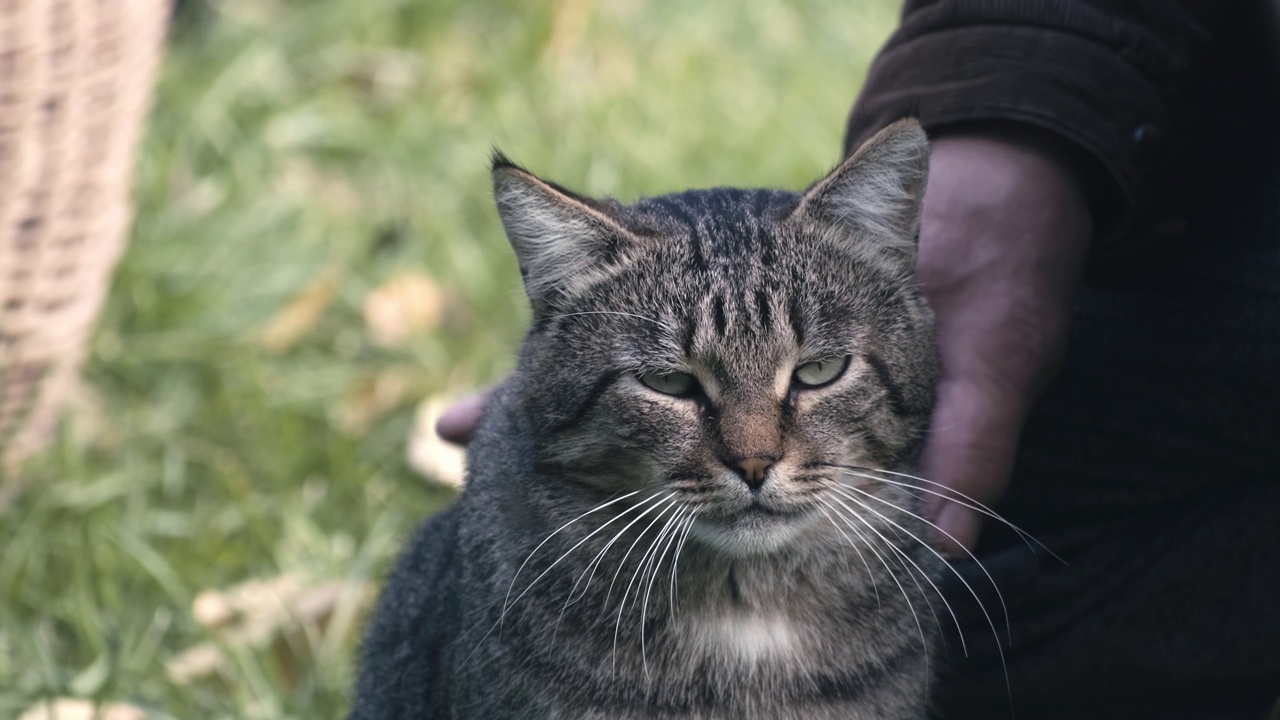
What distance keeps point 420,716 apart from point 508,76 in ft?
9.22

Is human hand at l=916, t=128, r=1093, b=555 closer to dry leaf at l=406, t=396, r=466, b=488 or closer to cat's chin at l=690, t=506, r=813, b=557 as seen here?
cat's chin at l=690, t=506, r=813, b=557

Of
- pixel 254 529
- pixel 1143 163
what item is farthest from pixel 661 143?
pixel 1143 163

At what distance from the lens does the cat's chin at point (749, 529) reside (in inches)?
73.6

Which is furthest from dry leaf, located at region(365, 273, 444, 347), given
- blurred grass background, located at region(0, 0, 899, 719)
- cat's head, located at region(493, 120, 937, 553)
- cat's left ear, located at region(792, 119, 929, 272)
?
cat's left ear, located at region(792, 119, 929, 272)

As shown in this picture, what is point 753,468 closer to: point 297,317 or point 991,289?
point 991,289

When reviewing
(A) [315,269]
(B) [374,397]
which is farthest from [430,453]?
(A) [315,269]

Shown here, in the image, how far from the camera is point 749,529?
6.16ft

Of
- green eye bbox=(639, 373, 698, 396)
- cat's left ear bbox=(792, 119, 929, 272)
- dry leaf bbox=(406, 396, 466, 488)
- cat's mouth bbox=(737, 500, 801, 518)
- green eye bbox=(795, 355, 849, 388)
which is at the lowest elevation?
dry leaf bbox=(406, 396, 466, 488)

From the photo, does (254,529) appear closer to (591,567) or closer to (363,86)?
(591,567)

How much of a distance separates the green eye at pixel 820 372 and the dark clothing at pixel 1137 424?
463mm

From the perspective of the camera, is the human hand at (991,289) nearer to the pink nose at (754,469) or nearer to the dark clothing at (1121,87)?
the dark clothing at (1121,87)

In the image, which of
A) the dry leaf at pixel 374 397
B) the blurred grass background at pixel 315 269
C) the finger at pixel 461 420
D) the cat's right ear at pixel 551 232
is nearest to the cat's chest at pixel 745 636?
the cat's right ear at pixel 551 232

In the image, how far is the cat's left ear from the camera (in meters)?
1.90

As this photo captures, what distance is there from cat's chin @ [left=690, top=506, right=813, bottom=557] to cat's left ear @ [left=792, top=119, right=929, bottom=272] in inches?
16.1
